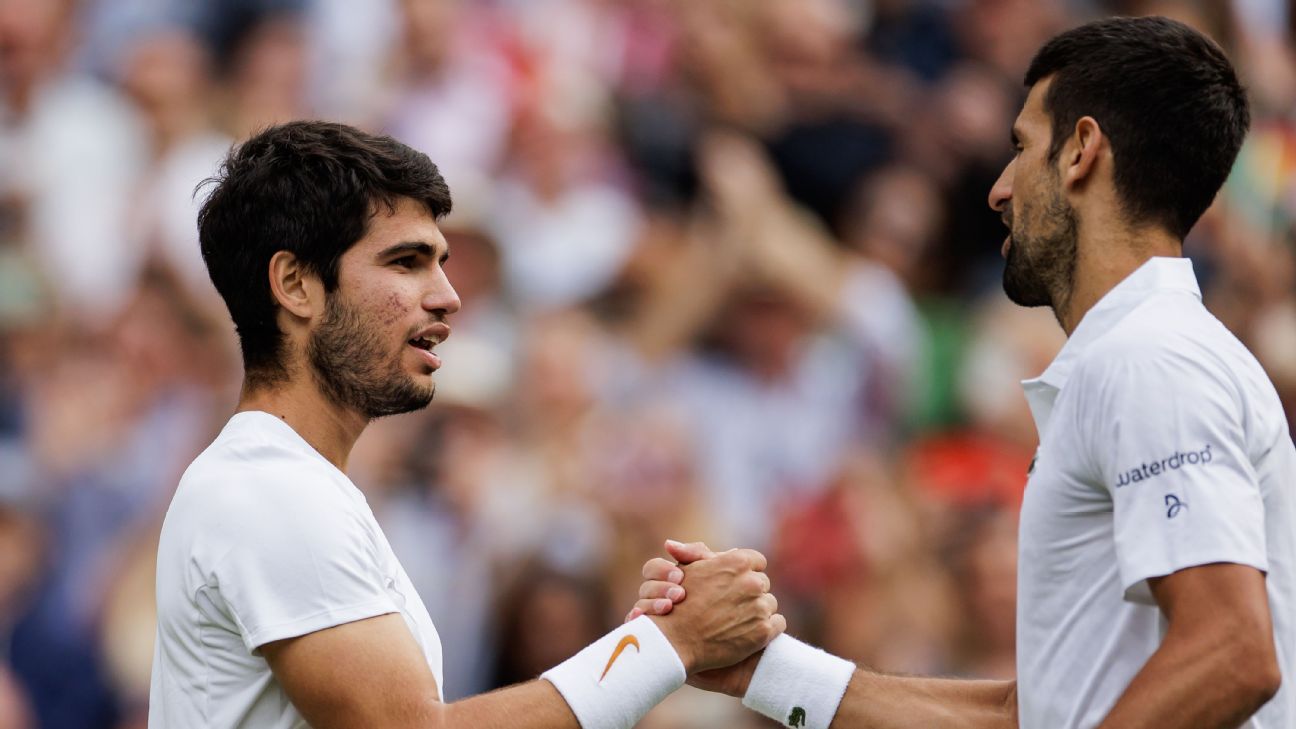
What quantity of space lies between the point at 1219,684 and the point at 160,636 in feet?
6.52

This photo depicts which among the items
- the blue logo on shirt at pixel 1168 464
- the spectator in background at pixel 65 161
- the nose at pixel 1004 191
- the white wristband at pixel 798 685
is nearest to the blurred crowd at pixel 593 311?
the spectator in background at pixel 65 161

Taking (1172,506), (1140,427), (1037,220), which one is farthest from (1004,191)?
(1172,506)

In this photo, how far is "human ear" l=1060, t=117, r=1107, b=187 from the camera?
3.41 m

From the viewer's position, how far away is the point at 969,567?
788 cm

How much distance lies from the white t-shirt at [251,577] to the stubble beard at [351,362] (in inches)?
7.9

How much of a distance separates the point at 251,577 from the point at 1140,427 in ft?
5.31

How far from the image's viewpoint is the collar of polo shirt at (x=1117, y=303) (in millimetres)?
3289

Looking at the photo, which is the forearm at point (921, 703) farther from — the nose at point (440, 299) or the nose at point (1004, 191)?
the nose at point (440, 299)

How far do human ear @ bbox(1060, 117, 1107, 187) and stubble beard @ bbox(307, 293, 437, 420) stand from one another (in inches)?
55.6

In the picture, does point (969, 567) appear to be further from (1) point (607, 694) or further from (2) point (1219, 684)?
(2) point (1219, 684)

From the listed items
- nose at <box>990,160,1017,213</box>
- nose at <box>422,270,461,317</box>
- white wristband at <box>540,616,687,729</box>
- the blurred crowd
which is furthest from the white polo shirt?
the blurred crowd

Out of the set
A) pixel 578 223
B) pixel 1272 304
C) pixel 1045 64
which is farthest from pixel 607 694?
pixel 1272 304

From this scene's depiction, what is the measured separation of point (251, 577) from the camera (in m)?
3.31

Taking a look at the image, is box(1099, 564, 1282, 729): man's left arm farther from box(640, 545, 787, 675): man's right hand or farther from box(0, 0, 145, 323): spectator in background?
box(0, 0, 145, 323): spectator in background
